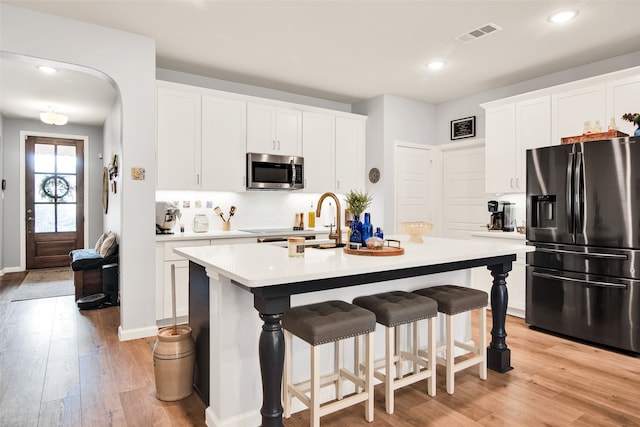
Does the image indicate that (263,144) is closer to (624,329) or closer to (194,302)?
(194,302)

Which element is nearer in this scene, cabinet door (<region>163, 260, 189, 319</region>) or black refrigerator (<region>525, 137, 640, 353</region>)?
black refrigerator (<region>525, 137, 640, 353</region>)

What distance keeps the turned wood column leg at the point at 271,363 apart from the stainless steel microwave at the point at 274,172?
A: 3.00m

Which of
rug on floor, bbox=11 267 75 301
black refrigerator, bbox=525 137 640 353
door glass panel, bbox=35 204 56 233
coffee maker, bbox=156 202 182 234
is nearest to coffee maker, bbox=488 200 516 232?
black refrigerator, bbox=525 137 640 353

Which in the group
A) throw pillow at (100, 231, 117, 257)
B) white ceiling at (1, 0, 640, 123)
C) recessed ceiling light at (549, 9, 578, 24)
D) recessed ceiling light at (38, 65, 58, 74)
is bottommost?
throw pillow at (100, 231, 117, 257)

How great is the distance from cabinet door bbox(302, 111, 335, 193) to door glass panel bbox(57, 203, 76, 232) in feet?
16.9

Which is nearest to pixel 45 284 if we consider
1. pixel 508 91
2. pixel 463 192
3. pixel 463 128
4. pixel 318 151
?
pixel 318 151

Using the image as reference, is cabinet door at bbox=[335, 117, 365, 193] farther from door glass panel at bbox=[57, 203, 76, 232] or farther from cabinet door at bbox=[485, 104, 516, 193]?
door glass panel at bbox=[57, 203, 76, 232]

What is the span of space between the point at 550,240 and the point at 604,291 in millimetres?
598

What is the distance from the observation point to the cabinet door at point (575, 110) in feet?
12.5

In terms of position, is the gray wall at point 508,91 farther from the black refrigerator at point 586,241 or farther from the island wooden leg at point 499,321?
the island wooden leg at point 499,321

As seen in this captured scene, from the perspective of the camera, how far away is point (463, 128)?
5.54 meters

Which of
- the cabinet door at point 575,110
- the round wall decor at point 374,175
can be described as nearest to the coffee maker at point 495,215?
the cabinet door at point 575,110

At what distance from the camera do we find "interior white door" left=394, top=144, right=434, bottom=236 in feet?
18.3

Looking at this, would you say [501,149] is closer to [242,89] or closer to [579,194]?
[579,194]
